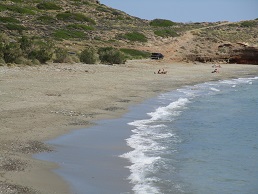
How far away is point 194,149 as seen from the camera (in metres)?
12.7

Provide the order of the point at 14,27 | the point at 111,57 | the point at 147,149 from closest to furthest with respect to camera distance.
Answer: the point at 147,149, the point at 111,57, the point at 14,27

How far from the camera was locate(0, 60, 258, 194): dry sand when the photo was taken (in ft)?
29.8

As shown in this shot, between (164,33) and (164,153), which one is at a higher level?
(164,33)

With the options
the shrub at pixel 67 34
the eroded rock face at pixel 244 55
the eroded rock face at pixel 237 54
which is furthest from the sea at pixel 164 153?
the eroded rock face at pixel 244 55

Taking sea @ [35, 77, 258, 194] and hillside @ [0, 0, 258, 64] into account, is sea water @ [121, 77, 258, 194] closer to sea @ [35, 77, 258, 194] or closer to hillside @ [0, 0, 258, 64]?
sea @ [35, 77, 258, 194]

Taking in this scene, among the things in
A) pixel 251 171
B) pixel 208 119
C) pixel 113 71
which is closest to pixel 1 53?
pixel 113 71

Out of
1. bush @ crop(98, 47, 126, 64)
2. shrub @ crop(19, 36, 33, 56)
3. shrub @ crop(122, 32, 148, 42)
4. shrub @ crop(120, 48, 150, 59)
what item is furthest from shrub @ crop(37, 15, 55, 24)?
shrub @ crop(19, 36, 33, 56)

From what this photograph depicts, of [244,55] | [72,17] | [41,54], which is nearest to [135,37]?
[72,17]

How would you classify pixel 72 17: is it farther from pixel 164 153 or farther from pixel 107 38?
pixel 164 153

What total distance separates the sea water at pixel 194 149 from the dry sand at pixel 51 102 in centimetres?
161

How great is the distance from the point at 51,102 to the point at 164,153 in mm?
6870

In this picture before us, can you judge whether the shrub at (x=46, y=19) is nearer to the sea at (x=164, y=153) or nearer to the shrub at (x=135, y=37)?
the shrub at (x=135, y=37)

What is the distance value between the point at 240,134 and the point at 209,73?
25.9m

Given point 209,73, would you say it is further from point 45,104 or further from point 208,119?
point 45,104
